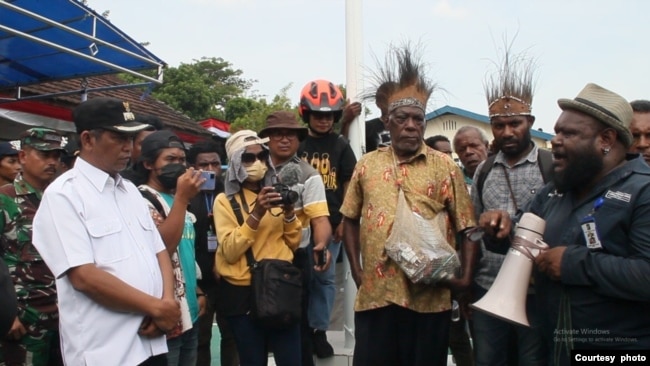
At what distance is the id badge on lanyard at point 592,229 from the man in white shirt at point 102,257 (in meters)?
1.92

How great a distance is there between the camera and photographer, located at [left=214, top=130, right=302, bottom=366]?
12.8 feet

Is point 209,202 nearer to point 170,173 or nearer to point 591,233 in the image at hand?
point 170,173

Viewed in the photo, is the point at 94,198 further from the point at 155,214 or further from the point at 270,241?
the point at 270,241

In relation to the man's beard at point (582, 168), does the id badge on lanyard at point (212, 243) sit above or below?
below

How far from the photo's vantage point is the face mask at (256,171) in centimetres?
409

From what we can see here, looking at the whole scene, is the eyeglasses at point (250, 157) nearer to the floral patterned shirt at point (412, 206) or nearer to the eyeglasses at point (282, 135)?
the eyeglasses at point (282, 135)

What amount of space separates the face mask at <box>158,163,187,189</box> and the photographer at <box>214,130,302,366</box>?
0.37 metres

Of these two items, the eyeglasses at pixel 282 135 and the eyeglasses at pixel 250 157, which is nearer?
the eyeglasses at pixel 250 157

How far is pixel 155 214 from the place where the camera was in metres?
3.60

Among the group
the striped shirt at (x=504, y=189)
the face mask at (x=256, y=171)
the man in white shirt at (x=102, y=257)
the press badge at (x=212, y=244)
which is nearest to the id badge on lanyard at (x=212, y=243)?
the press badge at (x=212, y=244)

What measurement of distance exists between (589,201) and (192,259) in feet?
8.14

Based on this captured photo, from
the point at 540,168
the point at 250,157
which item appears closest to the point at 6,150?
the point at 250,157

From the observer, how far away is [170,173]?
3.84m

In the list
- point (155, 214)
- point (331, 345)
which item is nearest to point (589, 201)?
point (155, 214)
